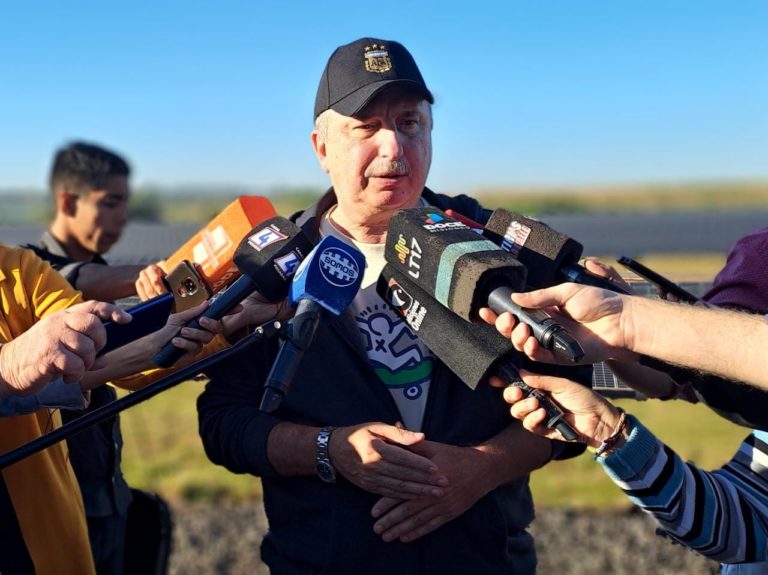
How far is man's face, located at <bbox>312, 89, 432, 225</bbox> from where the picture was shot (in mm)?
2678

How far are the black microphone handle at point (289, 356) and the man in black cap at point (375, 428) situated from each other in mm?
550

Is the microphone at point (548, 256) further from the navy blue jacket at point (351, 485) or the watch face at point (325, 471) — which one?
the watch face at point (325, 471)

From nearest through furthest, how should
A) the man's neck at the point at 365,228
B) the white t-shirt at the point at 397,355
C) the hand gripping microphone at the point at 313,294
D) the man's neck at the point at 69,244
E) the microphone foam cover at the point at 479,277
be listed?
1. the hand gripping microphone at the point at 313,294
2. the microphone foam cover at the point at 479,277
3. the white t-shirt at the point at 397,355
4. the man's neck at the point at 365,228
5. the man's neck at the point at 69,244

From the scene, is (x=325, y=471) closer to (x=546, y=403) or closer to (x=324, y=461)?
(x=324, y=461)

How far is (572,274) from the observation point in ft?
7.64

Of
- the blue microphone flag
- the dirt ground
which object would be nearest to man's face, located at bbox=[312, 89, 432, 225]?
the blue microphone flag

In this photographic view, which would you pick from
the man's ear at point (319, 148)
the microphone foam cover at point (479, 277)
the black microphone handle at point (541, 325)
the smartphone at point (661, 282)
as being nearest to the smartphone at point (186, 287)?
the man's ear at point (319, 148)

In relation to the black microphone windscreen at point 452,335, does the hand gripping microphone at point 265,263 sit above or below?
above

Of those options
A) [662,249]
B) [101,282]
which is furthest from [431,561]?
[662,249]

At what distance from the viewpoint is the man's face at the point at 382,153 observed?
8.79 feet

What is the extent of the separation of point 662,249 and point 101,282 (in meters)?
3.74

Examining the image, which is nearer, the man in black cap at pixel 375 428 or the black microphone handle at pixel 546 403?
the black microphone handle at pixel 546 403

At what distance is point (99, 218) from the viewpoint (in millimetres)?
4352

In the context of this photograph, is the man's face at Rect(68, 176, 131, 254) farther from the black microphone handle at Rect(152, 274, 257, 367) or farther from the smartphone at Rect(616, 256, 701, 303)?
the smartphone at Rect(616, 256, 701, 303)
